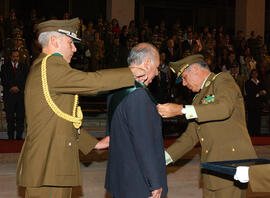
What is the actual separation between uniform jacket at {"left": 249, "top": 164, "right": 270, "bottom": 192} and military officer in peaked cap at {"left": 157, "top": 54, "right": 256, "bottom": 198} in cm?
77

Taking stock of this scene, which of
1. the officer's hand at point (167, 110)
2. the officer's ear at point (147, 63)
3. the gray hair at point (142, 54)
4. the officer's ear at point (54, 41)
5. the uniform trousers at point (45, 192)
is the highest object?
the officer's ear at point (54, 41)

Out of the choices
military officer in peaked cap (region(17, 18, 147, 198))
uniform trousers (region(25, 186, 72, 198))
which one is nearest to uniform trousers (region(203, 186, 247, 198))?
military officer in peaked cap (region(17, 18, 147, 198))

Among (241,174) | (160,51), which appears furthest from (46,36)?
(160,51)

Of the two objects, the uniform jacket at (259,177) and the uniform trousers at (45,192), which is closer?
the uniform jacket at (259,177)

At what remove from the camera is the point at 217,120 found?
322 cm

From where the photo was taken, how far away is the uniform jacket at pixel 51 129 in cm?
253

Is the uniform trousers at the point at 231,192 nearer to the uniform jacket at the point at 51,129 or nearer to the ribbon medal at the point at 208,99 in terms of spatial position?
the ribbon medal at the point at 208,99

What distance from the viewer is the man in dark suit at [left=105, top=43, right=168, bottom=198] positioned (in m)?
2.54

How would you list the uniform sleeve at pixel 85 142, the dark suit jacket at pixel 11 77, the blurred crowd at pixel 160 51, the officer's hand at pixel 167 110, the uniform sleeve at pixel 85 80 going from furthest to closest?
the blurred crowd at pixel 160 51 → the dark suit jacket at pixel 11 77 → the uniform sleeve at pixel 85 142 → the officer's hand at pixel 167 110 → the uniform sleeve at pixel 85 80

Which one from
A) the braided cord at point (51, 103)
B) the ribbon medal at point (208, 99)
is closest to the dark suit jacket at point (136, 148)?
the braided cord at point (51, 103)

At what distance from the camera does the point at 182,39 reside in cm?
1249

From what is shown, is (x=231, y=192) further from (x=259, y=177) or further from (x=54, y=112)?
(x=54, y=112)

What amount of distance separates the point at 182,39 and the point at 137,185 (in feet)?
33.5

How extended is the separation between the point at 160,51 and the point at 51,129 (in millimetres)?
8693
